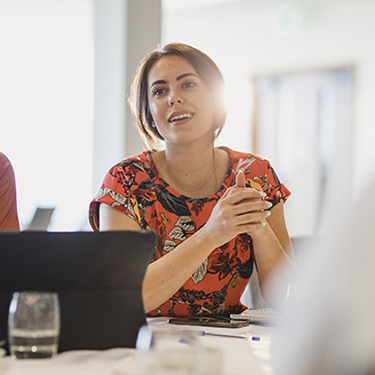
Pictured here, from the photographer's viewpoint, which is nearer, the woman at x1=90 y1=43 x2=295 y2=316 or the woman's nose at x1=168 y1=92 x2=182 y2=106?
the woman at x1=90 y1=43 x2=295 y2=316

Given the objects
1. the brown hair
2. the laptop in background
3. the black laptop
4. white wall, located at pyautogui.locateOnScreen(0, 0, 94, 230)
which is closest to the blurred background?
white wall, located at pyautogui.locateOnScreen(0, 0, 94, 230)

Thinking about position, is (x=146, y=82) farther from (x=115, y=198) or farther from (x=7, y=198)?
(x=7, y=198)

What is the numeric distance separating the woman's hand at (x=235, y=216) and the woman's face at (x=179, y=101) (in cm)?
37

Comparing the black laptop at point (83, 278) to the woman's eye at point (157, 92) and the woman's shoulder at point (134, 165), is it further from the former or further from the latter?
the woman's eye at point (157, 92)

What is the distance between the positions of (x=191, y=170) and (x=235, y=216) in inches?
16.7

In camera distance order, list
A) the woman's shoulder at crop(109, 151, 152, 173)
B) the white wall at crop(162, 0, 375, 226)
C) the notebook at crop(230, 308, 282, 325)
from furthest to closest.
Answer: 1. the white wall at crop(162, 0, 375, 226)
2. the woman's shoulder at crop(109, 151, 152, 173)
3. the notebook at crop(230, 308, 282, 325)

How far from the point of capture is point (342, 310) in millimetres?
444

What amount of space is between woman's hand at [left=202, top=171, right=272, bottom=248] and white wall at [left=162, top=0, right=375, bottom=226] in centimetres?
402

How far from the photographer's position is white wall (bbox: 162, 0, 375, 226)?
529cm

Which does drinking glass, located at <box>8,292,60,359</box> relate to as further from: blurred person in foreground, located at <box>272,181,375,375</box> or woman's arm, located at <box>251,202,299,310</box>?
woman's arm, located at <box>251,202,299,310</box>

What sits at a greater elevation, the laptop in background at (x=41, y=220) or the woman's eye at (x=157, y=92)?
the woman's eye at (x=157, y=92)

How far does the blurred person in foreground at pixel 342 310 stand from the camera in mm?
438

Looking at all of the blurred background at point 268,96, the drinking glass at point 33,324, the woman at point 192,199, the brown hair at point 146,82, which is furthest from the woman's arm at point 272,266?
the blurred background at point 268,96

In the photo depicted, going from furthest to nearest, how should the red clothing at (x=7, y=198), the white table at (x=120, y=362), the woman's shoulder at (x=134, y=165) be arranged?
1. the woman's shoulder at (x=134, y=165)
2. the red clothing at (x=7, y=198)
3. the white table at (x=120, y=362)
